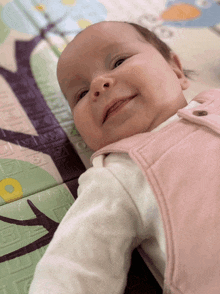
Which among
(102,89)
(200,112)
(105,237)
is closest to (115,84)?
(102,89)

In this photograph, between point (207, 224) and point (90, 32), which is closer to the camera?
point (207, 224)

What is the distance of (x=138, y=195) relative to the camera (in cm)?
52

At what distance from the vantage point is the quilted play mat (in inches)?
22.8

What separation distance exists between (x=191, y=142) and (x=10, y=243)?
37cm

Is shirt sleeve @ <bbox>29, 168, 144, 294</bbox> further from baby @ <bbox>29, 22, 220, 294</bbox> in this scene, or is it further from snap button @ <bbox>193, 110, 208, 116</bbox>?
snap button @ <bbox>193, 110, 208, 116</bbox>

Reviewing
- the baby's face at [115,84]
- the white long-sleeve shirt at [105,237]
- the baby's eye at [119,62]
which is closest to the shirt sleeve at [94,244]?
the white long-sleeve shirt at [105,237]

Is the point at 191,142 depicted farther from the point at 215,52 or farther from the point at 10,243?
the point at 215,52

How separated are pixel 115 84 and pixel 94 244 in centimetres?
30

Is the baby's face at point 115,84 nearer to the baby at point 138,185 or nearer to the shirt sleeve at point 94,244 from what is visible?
the baby at point 138,185

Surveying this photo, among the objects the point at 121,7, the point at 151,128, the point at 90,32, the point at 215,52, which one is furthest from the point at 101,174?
the point at 121,7

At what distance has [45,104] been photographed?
2.66 ft

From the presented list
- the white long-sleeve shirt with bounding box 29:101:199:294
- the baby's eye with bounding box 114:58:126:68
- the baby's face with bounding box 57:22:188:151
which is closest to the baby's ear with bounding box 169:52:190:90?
the baby's face with bounding box 57:22:188:151

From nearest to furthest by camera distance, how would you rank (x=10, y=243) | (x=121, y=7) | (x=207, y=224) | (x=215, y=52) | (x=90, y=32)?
(x=207, y=224)
(x=10, y=243)
(x=90, y=32)
(x=215, y=52)
(x=121, y=7)

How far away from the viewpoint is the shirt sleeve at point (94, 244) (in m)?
0.46
